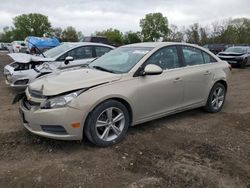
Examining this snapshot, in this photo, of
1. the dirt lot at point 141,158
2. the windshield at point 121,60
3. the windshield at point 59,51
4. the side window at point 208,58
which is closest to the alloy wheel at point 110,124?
the dirt lot at point 141,158

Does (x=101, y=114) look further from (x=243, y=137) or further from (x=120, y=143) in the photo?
(x=243, y=137)

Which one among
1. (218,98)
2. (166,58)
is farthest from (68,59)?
(218,98)

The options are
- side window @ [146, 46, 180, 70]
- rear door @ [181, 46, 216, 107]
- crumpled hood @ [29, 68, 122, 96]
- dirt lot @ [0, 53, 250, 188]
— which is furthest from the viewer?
rear door @ [181, 46, 216, 107]

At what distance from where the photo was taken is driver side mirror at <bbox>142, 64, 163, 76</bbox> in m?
4.43

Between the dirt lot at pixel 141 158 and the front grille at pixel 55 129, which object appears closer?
the dirt lot at pixel 141 158

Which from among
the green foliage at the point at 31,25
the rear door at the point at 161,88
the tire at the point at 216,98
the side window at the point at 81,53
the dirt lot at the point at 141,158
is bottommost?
the dirt lot at the point at 141,158

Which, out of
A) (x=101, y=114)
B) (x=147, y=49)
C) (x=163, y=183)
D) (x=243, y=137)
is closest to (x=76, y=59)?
(x=147, y=49)

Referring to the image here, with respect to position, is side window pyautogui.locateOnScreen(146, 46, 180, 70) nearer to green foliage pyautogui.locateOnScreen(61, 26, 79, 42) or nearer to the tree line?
the tree line

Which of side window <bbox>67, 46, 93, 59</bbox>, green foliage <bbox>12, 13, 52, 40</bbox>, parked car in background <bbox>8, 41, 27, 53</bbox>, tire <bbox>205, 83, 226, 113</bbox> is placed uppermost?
green foliage <bbox>12, 13, 52, 40</bbox>

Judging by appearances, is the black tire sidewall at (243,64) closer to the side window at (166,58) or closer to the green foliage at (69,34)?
the side window at (166,58)

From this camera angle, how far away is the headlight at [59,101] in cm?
378

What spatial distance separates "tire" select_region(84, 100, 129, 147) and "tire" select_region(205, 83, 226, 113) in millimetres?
2342

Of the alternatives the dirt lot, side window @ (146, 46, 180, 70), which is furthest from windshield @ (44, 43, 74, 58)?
side window @ (146, 46, 180, 70)

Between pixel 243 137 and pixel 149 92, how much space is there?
1767 mm
